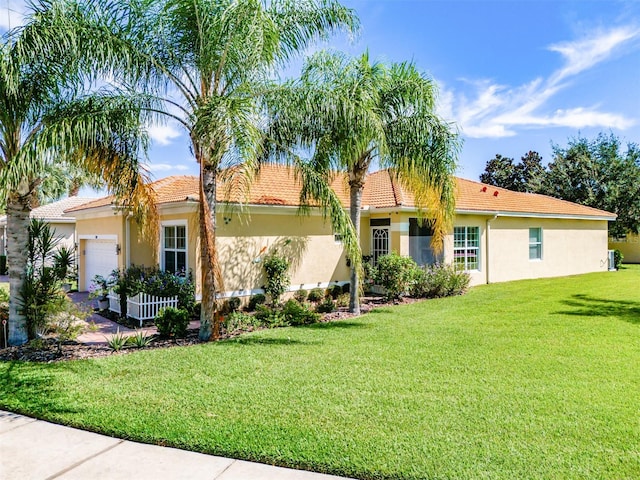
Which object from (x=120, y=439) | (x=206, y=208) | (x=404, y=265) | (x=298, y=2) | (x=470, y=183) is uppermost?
(x=298, y=2)

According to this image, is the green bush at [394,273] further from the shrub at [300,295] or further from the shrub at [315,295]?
the shrub at [300,295]

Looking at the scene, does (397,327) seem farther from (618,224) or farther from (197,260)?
(618,224)

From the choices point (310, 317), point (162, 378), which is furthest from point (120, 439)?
point (310, 317)

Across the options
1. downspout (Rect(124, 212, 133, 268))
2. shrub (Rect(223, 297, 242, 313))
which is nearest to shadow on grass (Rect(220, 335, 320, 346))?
shrub (Rect(223, 297, 242, 313))

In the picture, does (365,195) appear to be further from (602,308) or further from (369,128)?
(602,308)

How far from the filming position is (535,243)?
22.6 metres

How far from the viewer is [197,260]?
1299 cm

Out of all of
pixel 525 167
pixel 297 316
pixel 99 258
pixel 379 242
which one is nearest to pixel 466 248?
pixel 379 242

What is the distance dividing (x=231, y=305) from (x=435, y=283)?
7.80m

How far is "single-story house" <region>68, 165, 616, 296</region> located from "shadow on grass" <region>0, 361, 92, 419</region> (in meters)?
4.86

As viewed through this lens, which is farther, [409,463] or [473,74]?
[473,74]

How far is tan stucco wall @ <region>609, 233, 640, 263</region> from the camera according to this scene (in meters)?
33.9

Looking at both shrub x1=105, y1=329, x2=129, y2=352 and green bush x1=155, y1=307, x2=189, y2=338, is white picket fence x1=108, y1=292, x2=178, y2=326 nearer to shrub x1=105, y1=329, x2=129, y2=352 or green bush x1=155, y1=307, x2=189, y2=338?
green bush x1=155, y1=307, x2=189, y2=338

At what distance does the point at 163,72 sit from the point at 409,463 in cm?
913
